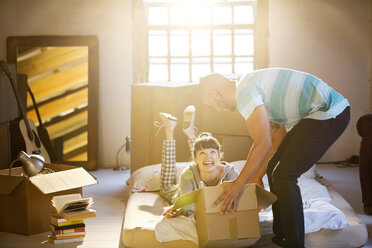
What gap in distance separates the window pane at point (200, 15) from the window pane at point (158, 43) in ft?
1.34

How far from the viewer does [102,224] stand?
3.79 meters

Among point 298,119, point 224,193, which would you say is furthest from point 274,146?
point 224,193

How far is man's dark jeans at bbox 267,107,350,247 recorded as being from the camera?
104 inches

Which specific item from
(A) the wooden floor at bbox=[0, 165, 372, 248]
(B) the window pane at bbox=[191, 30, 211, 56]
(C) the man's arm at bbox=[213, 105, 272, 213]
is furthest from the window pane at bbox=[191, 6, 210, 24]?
(C) the man's arm at bbox=[213, 105, 272, 213]

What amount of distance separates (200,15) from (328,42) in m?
1.61

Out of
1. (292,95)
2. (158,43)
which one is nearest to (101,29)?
(158,43)

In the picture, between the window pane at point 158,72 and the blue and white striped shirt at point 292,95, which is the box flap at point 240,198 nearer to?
the blue and white striped shirt at point 292,95

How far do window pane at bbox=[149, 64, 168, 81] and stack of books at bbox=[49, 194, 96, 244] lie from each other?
3.52m

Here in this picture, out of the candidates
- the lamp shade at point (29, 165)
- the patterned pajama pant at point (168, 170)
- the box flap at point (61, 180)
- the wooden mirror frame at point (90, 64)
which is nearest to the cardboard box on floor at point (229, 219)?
the box flap at point (61, 180)

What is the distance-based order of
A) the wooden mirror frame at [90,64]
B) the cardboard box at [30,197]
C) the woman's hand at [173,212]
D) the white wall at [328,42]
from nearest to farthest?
the woman's hand at [173,212] → the cardboard box at [30,197] → the wooden mirror frame at [90,64] → the white wall at [328,42]

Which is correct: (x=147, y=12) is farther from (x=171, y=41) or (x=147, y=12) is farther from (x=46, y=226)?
(x=46, y=226)

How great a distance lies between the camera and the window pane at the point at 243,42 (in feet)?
21.7

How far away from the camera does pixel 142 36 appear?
21.3 feet

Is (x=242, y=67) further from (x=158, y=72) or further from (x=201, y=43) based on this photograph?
(x=158, y=72)
